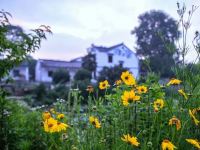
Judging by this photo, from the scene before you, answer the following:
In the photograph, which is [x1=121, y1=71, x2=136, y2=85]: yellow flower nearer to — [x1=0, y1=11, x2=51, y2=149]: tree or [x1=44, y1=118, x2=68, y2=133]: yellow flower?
[x1=44, y1=118, x2=68, y2=133]: yellow flower

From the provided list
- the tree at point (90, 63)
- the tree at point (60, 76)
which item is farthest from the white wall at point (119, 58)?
the tree at point (60, 76)

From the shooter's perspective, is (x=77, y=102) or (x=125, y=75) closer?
(x=125, y=75)

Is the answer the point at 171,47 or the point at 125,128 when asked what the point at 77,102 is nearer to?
the point at 125,128

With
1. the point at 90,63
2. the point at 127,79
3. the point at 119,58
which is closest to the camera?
the point at 127,79

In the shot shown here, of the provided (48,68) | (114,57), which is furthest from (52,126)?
(48,68)

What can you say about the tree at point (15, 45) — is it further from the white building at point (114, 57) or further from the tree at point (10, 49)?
the white building at point (114, 57)

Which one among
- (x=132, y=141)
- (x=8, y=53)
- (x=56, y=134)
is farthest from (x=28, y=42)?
(x=132, y=141)

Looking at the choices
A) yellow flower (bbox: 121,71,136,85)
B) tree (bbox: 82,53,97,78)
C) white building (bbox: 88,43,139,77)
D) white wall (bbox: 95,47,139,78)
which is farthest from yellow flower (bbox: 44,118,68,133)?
white wall (bbox: 95,47,139,78)

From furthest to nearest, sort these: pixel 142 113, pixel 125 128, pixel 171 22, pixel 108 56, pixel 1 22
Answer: pixel 171 22 < pixel 108 56 < pixel 1 22 < pixel 142 113 < pixel 125 128

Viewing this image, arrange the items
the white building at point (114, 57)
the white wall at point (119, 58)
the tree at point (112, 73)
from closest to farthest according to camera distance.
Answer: the tree at point (112, 73)
the white building at point (114, 57)
the white wall at point (119, 58)

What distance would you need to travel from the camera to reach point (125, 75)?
274 centimetres

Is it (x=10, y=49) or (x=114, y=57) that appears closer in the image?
(x=10, y=49)

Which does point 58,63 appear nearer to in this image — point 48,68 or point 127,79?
point 48,68

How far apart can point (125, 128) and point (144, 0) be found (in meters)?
2.03
